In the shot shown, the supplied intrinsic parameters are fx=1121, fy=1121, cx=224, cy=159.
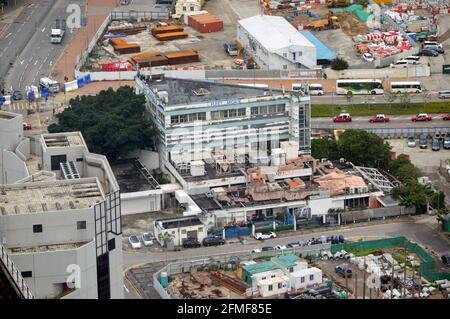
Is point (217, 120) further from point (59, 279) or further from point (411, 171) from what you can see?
point (59, 279)

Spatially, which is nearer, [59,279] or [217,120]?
[59,279]

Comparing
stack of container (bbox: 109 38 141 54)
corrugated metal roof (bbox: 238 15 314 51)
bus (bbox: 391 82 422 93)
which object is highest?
corrugated metal roof (bbox: 238 15 314 51)

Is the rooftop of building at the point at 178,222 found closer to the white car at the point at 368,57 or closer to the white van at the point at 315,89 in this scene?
the white van at the point at 315,89

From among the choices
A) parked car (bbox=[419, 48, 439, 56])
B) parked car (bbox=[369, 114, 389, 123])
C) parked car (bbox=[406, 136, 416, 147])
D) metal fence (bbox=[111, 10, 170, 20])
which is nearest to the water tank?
parked car (bbox=[406, 136, 416, 147])

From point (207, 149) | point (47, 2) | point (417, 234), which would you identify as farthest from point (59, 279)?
point (47, 2)

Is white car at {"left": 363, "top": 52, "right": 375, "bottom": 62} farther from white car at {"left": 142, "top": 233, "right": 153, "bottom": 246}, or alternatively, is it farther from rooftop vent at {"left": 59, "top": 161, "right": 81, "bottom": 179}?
rooftop vent at {"left": 59, "top": 161, "right": 81, "bottom": 179}

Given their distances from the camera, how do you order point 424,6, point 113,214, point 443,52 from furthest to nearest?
point 424,6 < point 443,52 < point 113,214

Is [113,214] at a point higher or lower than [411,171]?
higher
